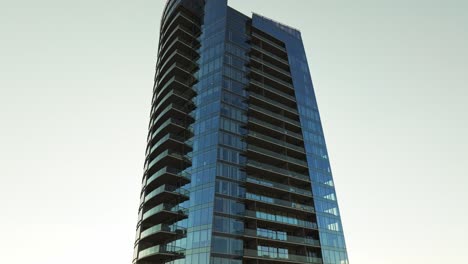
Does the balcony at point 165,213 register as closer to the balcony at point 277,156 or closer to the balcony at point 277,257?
the balcony at point 277,257

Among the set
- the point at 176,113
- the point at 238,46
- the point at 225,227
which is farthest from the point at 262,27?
the point at 225,227

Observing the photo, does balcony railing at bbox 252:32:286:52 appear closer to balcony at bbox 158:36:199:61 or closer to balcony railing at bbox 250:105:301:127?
balcony at bbox 158:36:199:61

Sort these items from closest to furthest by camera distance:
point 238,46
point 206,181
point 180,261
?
point 180,261 < point 206,181 < point 238,46

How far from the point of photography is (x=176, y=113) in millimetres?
73438

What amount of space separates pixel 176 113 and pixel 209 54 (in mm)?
13747

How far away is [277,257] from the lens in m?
62.8

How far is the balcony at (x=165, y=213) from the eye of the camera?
62.5 meters

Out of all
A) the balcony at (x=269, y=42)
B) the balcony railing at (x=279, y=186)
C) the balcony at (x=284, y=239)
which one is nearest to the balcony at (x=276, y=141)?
the balcony railing at (x=279, y=186)

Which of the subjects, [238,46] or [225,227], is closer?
[225,227]

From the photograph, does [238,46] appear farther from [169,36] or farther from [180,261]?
[180,261]

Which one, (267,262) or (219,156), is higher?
(219,156)

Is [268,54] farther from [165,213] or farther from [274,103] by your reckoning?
[165,213]

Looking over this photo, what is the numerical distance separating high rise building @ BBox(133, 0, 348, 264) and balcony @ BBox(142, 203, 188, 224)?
0.19 metres

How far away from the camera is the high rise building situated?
60969mm
